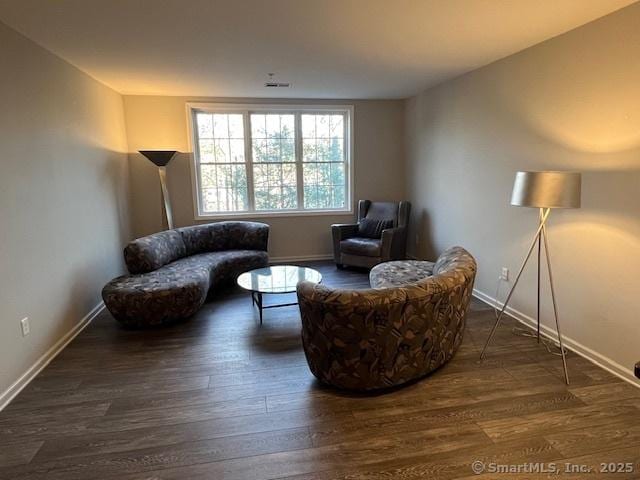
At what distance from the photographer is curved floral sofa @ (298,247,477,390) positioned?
2186 millimetres

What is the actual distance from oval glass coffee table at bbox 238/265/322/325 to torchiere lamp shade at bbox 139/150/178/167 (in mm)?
2001

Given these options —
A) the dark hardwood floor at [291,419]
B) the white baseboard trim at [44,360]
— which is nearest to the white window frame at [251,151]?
the white baseboard trim at [44,360]

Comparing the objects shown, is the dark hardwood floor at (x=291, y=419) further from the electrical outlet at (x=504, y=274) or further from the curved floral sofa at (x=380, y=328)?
the electrical outlet at (x=504, y=274)

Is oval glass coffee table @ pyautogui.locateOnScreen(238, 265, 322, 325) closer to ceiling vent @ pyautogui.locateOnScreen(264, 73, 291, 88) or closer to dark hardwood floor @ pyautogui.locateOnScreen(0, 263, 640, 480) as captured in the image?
dark hardwood floor @ pyautogui.locateOnScreen(0, 263, 640, 480)

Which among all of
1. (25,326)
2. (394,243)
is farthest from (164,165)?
(394,243)

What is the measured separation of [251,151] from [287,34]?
9.39ft

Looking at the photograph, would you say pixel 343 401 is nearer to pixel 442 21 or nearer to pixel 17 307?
pixel 17 307

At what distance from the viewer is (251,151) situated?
220 inches

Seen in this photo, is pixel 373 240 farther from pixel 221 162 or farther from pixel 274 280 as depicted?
pixel 221 162

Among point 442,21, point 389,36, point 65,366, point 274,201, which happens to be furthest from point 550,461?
point 274,201

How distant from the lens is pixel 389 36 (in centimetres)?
290

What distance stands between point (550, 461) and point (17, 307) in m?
3.34

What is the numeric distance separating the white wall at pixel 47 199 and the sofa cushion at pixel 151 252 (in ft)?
1.31

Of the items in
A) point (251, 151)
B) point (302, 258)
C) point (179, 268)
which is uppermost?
point (251, 151)
